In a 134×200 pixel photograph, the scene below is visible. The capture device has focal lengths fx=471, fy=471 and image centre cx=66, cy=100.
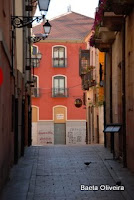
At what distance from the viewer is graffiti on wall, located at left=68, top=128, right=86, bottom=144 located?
44388 mm

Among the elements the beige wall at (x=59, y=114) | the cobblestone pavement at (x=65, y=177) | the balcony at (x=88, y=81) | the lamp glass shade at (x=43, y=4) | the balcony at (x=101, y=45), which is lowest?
the beige wall at (x=59, y=114)

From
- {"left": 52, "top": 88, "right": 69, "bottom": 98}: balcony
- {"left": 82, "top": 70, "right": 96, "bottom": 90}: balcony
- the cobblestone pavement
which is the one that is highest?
{"left": 82, "top": 70, "right": 96, "bottom": 90}: balcony

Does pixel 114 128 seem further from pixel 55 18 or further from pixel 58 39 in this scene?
pixel 55 18

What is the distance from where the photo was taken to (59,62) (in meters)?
45.8

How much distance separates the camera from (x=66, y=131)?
4478 centimetres

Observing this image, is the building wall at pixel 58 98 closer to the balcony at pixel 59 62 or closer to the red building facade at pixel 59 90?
the red building facade at pixel 59 90

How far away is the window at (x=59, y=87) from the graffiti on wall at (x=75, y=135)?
11.5 ft

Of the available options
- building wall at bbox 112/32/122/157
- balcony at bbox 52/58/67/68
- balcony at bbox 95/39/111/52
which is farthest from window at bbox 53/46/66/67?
building wall at bbox 112/32/122/157

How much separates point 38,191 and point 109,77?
11148mm

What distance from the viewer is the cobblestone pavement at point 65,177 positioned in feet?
32.7

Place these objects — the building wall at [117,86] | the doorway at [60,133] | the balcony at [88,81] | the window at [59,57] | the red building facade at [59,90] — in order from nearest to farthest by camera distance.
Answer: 1. the building wall at [117,86]
2. the balcony at [88,81]
3. the doorway at [60,133]
4. the red building facade at [59,90]
5. the window at [59,57]
